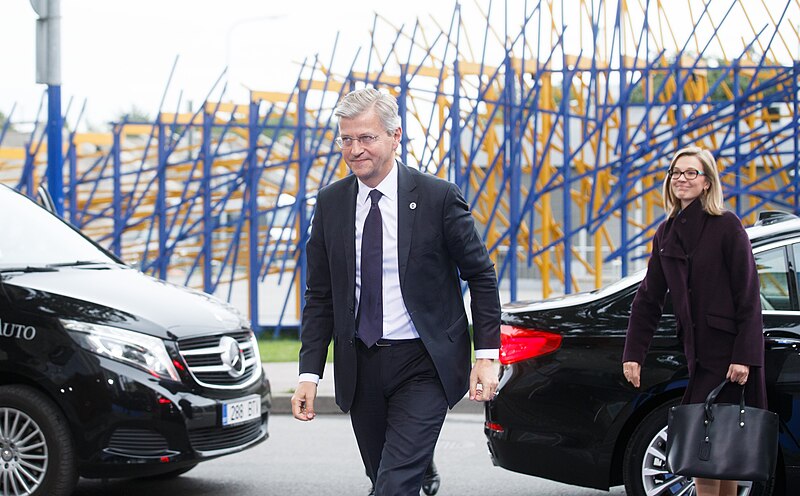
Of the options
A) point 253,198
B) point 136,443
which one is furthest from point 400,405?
point 253,198

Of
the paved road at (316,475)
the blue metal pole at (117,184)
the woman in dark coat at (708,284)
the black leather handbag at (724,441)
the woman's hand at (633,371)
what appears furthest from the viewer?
the blue metal pole at (117,184)

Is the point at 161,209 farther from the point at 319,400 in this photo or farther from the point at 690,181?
the point at 690,181

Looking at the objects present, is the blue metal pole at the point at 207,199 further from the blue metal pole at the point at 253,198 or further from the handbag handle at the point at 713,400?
the handbag handle at the point at 713,400

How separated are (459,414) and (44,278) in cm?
377

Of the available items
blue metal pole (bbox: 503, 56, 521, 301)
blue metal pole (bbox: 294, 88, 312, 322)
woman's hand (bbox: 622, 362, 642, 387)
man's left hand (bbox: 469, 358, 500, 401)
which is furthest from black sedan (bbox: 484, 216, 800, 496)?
blue metal pole (bbox: 294, 88, 312, 322)

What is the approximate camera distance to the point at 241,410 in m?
5.54

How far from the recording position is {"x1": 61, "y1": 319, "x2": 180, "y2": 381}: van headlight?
5.16 metres

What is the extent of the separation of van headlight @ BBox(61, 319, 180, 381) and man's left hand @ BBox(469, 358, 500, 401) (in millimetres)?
2213

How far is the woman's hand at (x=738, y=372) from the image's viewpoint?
3977mm

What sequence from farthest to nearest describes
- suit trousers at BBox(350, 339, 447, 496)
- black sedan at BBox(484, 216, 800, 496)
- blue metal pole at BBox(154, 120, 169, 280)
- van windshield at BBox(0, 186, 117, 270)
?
blue metal pole at BBox(154, 120, 169, 280) → van windshield at BBox(0, 186, 117, 270) → black sedan at BBox(484, 216, 800, 496) → suit trousers at BBox(350, 339, 447, 496)

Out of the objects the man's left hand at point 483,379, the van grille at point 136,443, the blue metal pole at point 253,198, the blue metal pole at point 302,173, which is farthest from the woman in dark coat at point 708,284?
the blue metal pole at point 253,198

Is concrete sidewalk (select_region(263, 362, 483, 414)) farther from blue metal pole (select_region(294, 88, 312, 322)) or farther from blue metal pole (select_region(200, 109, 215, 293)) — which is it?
blue metal pole (select_region(200, 109, 215, 293))

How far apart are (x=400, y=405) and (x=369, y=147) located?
0.75m

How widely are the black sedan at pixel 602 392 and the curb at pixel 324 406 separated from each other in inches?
141
